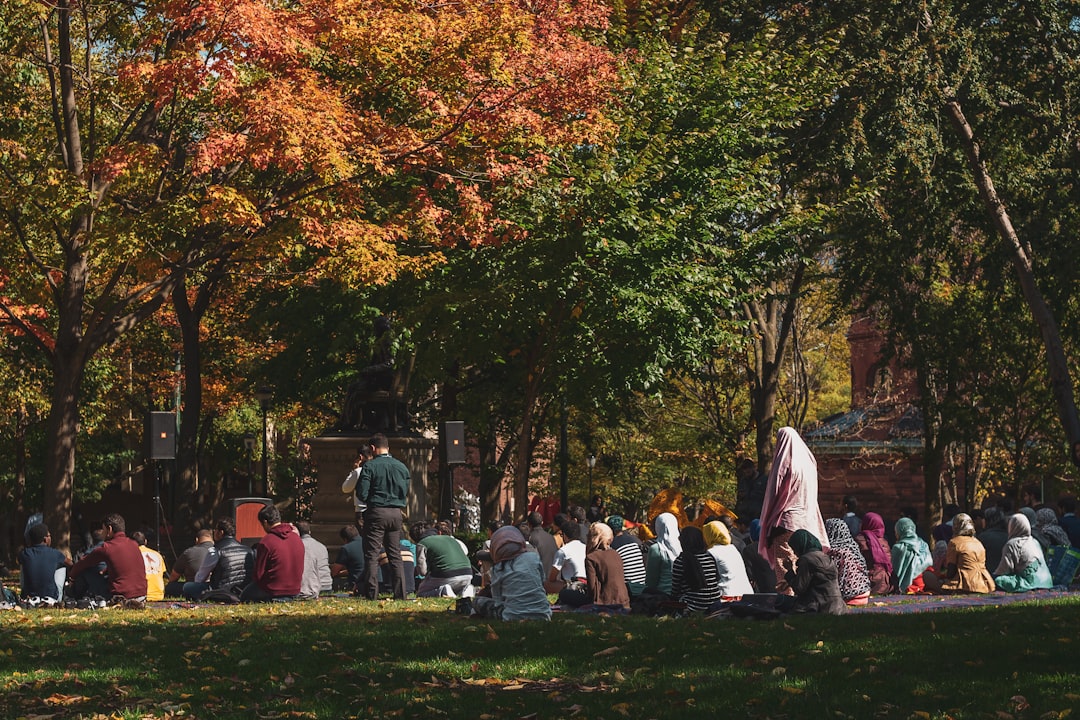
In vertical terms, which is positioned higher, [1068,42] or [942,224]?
[1068,42]

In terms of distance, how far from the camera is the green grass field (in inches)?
313

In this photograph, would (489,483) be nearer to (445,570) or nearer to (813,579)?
(445,570)

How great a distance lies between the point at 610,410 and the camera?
108 feet

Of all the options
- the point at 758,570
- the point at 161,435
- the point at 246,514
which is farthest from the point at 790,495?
the point at 246,514

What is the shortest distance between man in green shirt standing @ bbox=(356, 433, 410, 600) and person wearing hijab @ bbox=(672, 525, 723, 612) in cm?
368

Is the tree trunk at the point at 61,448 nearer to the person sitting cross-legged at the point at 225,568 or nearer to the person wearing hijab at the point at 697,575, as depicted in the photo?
the person sitting cross-legged at the point at 225,568

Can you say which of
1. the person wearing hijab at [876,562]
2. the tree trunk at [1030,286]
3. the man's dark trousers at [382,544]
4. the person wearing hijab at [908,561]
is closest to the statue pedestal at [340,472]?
the man's dark trousers at [382,544]

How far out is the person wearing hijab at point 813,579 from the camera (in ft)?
40.3

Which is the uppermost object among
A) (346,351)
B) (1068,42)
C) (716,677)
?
(1068,42)

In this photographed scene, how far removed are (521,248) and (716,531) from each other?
9928 millimetres

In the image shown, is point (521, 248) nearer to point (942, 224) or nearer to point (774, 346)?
point (942, 224)

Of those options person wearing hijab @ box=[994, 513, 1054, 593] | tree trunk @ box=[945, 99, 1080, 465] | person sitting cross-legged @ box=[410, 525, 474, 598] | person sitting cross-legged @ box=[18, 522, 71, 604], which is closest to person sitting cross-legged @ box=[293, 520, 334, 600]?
person sitting cross-legged @ box=[410, 525, 474, 598]

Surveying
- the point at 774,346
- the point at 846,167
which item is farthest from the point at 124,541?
the point at 774,346

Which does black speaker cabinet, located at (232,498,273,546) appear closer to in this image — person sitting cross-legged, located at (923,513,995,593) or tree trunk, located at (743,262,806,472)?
tree trunk, located at (743,262,806,472)
